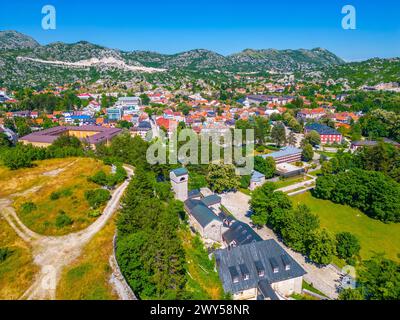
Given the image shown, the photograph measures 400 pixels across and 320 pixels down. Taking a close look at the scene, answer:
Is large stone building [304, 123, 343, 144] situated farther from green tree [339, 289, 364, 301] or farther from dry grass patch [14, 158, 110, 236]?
green tree [339, 289, 364, 301]

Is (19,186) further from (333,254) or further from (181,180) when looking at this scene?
(333,254)

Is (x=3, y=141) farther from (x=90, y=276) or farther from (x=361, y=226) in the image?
(x=361, y=226)

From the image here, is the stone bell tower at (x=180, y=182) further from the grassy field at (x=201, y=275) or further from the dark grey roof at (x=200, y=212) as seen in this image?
the grassy field at (x=201, y=275)

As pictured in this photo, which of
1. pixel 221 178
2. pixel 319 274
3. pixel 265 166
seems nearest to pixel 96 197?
pixel 221 178

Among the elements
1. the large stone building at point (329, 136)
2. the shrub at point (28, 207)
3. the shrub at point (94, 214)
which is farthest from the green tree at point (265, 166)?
the shrub at point (28, 207)
